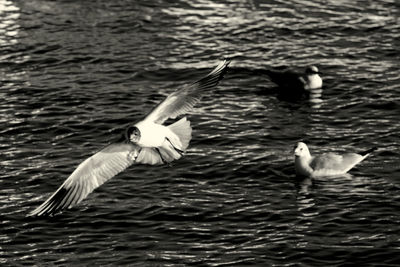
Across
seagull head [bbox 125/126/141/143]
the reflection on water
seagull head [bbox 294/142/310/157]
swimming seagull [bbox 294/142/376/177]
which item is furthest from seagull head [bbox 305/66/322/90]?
the reflection on water

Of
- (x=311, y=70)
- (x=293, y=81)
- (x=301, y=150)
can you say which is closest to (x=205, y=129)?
(x=301, y=150)

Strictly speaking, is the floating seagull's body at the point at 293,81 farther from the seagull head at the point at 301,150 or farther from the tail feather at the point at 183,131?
the tail feather at the point at 183,131

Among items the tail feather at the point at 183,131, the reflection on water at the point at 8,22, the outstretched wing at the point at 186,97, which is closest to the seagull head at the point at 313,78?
the outstretched wing at the point at 186,97

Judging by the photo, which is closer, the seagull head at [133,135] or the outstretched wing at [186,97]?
the seagull head at [133,135]

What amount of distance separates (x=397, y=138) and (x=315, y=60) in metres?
5.40

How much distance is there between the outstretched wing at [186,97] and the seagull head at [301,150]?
130 inches

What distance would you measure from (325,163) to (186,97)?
12.8 feet

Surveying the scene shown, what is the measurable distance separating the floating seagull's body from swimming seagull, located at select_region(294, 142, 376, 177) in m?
4.55

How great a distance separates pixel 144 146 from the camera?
57.7 feet

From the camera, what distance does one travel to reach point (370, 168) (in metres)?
20.8

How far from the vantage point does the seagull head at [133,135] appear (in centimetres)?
1708

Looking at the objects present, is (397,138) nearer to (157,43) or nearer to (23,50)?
(157,43)

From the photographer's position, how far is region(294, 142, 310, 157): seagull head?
20453mm

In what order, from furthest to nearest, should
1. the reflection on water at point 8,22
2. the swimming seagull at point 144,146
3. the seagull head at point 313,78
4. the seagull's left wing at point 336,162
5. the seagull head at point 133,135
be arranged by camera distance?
1. the reflection on water at point 8,22
2. the seagull head at point 313,78
3. the seagull's left wing at point 336,162
4. the seagull head at point 133,135
5. the swimming seagull at point 144,146
